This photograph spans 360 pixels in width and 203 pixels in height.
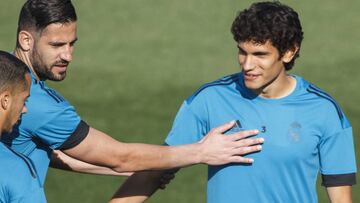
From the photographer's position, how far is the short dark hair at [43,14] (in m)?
7.09

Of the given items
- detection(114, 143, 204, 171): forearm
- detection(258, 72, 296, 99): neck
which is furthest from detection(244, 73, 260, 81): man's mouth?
detection(114, 143, 204, 171): forearm

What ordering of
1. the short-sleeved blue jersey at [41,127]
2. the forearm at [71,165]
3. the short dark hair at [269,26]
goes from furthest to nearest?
the forearm at [71,165], the short dark hair at [269,26], the short-sleeved blue jersey at [41,127]

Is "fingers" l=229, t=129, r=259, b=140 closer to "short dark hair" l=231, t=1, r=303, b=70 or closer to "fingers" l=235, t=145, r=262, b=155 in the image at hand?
"fingers" l=235, t=145, r=262, b=155

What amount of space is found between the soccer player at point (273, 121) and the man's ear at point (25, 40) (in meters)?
1.07

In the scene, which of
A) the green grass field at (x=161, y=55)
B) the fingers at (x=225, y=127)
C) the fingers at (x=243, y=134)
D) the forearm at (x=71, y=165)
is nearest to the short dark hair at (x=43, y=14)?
the forearm at (x=71, y=165)

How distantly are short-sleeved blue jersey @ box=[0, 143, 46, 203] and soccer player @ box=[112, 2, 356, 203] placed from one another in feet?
5.31

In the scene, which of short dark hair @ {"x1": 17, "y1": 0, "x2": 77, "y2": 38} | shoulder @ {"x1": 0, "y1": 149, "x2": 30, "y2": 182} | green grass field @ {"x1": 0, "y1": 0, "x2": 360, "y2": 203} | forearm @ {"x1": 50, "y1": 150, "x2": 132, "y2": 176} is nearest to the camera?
shoulder @ {"x1": 0, "y1": 149, "x2": 30, "y2": 182}

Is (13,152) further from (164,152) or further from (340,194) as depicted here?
(340,194)

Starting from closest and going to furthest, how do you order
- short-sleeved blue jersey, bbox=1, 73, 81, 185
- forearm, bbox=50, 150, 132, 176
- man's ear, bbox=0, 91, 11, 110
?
man's ear, bbox=0, 91, 11, 110 < short-sleeved blue jersey, bbox=1, 73, 81, 185 < forearm, bbox=50, 150, 132, 176

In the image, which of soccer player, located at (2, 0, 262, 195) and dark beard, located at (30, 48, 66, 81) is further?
dark beard, located at (30, 48, 66, 81)

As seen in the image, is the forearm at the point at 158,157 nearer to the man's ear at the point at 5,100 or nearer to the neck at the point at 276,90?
the neck at the point at 276,90

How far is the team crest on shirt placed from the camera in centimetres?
680

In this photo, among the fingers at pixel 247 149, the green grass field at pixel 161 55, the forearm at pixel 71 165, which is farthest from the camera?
the green grass field at pixel 161 55

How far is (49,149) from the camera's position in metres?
6.86
